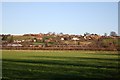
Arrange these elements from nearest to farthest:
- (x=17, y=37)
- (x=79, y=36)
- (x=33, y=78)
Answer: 1. (x=33, y=78)
2. (x=17, y=37)
3. (x=79, y=36)

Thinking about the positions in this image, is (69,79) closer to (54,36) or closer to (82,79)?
(82,79)

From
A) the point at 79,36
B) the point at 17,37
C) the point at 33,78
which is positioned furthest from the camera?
the point at 79,36

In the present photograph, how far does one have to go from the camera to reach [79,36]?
139 meters

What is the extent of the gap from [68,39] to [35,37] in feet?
54.5

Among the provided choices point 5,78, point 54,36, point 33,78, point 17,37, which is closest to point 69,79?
point 33,78

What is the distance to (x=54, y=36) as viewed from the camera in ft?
485

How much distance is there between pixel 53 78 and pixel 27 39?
11731cm

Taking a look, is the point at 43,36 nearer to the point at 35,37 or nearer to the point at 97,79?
the point at 35,37

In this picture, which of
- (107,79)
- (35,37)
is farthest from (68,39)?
(107,79)

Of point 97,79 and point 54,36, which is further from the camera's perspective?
point 54,36

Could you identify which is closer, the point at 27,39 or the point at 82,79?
the point at 82,79

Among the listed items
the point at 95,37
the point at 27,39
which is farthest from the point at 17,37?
the point at 95,37

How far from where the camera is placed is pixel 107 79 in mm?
15656

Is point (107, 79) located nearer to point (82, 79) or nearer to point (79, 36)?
point (82, 79)
